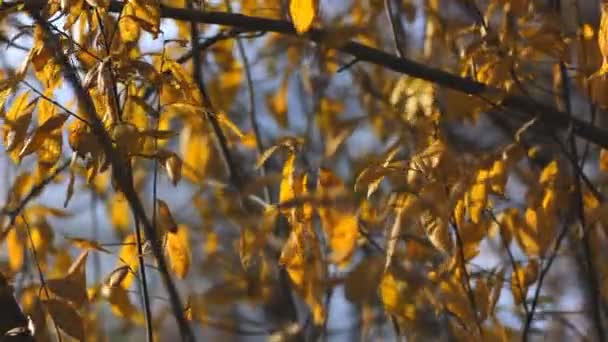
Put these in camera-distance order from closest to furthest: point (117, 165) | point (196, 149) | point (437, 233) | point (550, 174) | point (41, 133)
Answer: point (117, 165) → point (41, 133) → point (437, 233) → point (550, 174) → point (196, 149)

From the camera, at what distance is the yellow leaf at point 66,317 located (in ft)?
4.79

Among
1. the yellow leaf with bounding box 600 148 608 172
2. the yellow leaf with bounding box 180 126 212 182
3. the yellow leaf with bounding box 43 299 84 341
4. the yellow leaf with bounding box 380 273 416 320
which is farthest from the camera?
the yellow leaf with bounding box 180 126 212 182

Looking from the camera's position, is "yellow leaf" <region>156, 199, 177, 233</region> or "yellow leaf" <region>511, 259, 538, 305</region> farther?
"yellow leaf" <region>511, 259, 538, 305</region>

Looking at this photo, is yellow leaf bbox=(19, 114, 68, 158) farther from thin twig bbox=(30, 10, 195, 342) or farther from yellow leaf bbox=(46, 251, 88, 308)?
yellow leaf bbox=(46, 251, 88, 308)

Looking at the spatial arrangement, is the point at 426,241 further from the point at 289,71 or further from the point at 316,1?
the point at 289,71

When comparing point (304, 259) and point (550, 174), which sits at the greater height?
point (550, 174)

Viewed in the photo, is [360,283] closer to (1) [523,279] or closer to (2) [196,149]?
(1) [523,279]

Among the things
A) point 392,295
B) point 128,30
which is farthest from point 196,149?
point 392,295

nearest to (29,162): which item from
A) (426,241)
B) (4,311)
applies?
(4,311)

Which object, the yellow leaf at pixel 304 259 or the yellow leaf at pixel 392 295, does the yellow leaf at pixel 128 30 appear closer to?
the yellow leaf at pixel 304 259

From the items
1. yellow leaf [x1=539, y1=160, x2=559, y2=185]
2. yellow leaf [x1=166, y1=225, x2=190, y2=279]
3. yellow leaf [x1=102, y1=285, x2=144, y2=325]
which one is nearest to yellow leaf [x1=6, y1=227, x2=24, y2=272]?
yellow leaf [x1=102, y1=285, x2=144, y2=325]

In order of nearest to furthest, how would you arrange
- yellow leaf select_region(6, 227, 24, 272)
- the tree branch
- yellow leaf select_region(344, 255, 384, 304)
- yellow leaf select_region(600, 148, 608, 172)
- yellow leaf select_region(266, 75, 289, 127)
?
yellow leaf select_region(344, 255, 384, 304) < the tree branch < yellow leaf select_region(600, 148, 608, 172) < yellow leaf select_region(6, 227, 24, 272) < yellow leaf select_region(266, 75, 289, 127)

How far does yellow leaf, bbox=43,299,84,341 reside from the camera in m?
1.46

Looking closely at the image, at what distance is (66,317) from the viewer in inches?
58.0
